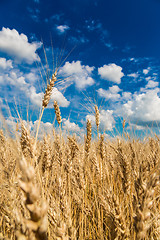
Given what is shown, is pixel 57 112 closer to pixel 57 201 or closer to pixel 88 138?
pixel 88 138

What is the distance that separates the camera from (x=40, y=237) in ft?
2.12

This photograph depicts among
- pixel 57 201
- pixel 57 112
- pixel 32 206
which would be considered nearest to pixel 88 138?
pixel 57 112

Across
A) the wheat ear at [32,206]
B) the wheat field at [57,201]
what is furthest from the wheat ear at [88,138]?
the wheat ear at [32,206]

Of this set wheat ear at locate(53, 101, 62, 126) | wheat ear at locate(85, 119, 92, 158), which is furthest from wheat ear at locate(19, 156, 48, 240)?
wheat ear at locate(85, 119, 92, 158)

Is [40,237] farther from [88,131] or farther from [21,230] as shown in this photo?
[88,131]

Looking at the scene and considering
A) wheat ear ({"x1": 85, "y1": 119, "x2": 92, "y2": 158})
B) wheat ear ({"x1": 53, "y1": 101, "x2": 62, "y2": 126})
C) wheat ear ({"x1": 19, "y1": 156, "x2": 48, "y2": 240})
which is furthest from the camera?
wheat ear ({"x1": 85, "y1": 119, "x2": 92, "y2": 158})

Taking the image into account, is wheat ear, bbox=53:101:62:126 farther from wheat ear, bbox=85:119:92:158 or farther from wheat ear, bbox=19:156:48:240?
wheat ear, bbox=19:156:48:240

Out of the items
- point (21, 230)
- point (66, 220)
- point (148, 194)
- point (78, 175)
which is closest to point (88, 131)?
point (78, 175)

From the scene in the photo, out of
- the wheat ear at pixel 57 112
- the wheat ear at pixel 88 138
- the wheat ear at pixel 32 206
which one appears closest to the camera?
the wheat ear at pixel 32 206

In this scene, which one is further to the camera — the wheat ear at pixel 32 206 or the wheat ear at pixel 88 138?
the wheat ear at pixel 88 138

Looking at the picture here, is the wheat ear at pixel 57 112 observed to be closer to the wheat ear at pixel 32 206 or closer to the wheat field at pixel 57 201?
the wheat field at pixel 57 201

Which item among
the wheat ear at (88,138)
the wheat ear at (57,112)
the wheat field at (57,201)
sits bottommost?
the wheat field at (57,201)

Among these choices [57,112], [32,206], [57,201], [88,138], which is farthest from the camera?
[88,138]

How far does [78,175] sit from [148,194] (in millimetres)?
1299
